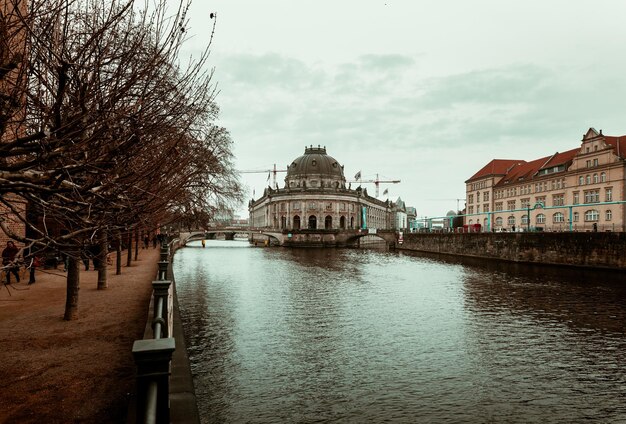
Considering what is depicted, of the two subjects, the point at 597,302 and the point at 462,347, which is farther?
the point at 597,302

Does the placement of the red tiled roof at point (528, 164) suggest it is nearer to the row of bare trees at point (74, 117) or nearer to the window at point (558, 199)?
the window at point (558, 199)

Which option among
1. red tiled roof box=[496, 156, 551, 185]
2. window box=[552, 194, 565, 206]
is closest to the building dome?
red tiled roof box=[496, 156, 551, 185]

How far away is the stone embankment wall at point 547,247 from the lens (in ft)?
107

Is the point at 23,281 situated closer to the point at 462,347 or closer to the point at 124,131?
the point at 124,131

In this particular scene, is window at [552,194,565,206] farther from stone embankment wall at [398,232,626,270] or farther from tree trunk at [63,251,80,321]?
tree trunk at [63,251,80,321]

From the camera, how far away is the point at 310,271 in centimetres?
3434

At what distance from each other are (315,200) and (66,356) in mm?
94806

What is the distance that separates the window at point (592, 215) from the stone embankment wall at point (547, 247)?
16.6 metres

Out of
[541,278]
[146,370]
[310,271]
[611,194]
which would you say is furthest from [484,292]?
[611,194]

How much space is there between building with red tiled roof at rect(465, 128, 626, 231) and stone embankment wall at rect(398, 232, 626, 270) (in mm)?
3266

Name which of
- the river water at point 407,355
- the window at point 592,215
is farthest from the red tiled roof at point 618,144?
the river water at point 407,355

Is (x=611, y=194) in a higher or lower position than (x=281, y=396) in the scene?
higher

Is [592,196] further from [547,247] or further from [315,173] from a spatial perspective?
[315,173]

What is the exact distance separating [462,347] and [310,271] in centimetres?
2191
